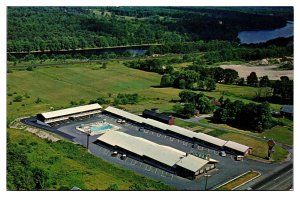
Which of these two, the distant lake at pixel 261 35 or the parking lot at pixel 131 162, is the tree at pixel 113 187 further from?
the distant lake at pixel 261 35

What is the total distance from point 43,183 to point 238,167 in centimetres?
830

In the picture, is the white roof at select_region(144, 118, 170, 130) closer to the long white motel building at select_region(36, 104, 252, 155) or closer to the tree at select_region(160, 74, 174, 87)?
the long white motel building at select_region(36, 104, 252, 155)

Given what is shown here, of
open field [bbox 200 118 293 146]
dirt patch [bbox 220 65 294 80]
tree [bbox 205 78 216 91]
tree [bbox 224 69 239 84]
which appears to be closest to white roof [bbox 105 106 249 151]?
open field [bbox 200 118 293 146]

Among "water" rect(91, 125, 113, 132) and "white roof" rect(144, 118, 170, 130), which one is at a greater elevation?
"white roof" rect(144, 118, 170, 130)

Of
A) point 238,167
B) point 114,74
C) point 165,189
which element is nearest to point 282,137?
point 238,167

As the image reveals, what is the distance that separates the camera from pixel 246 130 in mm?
22844

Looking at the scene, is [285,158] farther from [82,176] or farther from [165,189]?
[82,176]

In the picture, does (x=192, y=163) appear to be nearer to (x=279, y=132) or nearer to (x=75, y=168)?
(x=75, y=168)

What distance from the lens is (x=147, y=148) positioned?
1930 cm

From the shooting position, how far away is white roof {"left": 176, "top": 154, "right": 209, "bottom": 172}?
17484 mm

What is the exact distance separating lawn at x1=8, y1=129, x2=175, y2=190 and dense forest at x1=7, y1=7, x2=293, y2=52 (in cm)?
2251

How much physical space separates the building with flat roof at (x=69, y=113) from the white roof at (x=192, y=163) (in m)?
8.09

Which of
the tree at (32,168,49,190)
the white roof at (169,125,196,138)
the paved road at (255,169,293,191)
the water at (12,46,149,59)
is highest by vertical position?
the water at (12,46,149,59)

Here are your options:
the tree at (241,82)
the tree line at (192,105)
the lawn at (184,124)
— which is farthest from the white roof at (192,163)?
the tree at (241,82)
